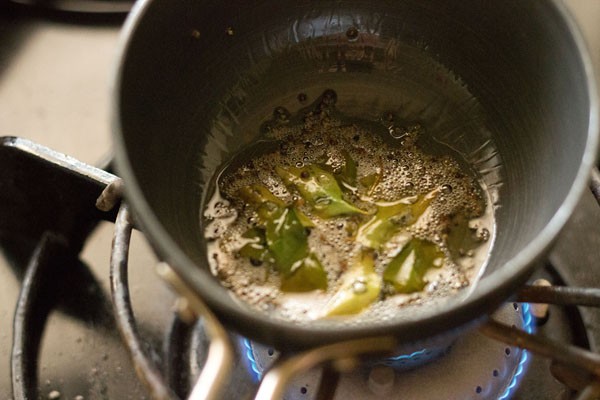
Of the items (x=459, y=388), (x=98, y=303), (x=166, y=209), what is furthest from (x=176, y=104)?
(x=459, y=388)

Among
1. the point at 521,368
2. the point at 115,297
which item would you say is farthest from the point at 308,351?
the point at 521,368

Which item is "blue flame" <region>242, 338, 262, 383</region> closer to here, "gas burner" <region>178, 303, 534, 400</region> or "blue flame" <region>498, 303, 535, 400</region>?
"gas burner" <region>178, 303, 534, 400</region>

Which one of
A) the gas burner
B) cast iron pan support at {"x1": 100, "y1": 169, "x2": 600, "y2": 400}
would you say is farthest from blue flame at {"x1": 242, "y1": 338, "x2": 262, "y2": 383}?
cast iron pan support at {"x1": 100, "y1": 169, "x2": 600, "y2": 400}

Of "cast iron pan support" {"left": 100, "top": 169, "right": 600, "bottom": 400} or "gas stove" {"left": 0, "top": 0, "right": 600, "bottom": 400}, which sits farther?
"gas stove" {"left": 0, "top": 0, "right": 600, "bottom": 400}

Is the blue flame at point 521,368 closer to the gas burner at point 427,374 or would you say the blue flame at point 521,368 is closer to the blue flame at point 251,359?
the gas burner at point 427,374

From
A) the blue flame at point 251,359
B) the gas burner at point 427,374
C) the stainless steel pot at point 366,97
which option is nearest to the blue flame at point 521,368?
the gas burner at point 427,374

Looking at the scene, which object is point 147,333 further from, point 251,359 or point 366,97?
point 366,97
